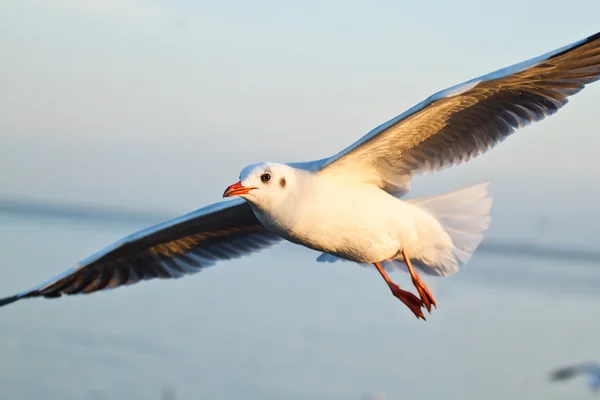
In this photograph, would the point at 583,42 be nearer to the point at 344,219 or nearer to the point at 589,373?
the point at 344,219

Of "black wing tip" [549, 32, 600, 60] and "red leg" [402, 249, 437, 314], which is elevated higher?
"black wing tip" [549, 32, 600, 60]

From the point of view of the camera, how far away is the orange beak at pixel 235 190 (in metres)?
5.79

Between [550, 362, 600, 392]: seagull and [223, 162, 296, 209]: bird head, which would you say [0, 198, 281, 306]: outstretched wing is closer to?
[223, 162, 296, 209]: bird head

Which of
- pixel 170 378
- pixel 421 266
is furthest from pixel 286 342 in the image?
pixel 421 266

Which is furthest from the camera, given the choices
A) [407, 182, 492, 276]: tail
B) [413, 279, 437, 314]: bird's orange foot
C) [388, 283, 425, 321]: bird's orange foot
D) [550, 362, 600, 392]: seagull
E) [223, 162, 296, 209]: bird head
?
[550, 362, 600, 392]: seagull

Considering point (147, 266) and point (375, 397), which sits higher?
point (147, 266)

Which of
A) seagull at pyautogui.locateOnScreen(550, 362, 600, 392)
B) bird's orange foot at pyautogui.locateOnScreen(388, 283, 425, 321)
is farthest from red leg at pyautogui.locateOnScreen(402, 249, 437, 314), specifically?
seagull at pyautogui.locateOnScreen(550, 362, 600, 392)

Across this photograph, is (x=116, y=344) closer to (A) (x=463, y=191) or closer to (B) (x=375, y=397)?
(B) (x=375, y=397)

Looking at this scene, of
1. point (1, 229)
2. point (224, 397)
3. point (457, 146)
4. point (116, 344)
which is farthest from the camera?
point (1, 229)

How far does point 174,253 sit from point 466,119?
2683 millimetres


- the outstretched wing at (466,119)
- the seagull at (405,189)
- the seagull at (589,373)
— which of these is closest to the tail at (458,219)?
the seagull at (405,189)

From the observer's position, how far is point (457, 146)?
6875mm

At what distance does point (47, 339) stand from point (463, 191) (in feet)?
26.6

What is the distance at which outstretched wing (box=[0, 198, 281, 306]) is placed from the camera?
25.2 ft
